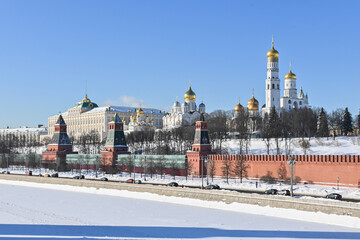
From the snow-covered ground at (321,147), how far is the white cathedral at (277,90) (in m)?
19.9

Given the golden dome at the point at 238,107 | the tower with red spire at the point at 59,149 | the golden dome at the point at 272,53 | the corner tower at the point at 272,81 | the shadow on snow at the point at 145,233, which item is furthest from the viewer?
the golden dome at the point at 238,107

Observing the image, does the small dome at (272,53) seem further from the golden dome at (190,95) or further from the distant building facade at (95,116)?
the distant building facade at (95,116)

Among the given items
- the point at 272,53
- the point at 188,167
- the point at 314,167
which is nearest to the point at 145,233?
the point at 314,167

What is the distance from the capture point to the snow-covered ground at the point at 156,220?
17.7 meters

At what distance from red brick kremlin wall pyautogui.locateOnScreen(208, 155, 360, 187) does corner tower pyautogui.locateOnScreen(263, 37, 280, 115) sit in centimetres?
4156

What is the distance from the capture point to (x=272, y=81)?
81125mm

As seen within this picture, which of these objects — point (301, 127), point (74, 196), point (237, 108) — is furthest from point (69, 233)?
point (237, 108)

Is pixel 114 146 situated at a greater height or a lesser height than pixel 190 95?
lesser

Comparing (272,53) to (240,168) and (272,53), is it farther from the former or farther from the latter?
(240,168)

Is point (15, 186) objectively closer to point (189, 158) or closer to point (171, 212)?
point (189, 158)

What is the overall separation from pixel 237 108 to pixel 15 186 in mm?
51551

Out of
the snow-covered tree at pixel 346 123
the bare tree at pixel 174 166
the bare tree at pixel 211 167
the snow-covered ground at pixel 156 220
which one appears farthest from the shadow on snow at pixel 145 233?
the snow-covered tree at pixel 346 123

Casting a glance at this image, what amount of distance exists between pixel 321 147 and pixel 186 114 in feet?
130

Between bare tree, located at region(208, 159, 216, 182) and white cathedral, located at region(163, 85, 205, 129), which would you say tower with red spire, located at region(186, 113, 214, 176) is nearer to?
bare tree, located at region(208, 159, 216, 182)
